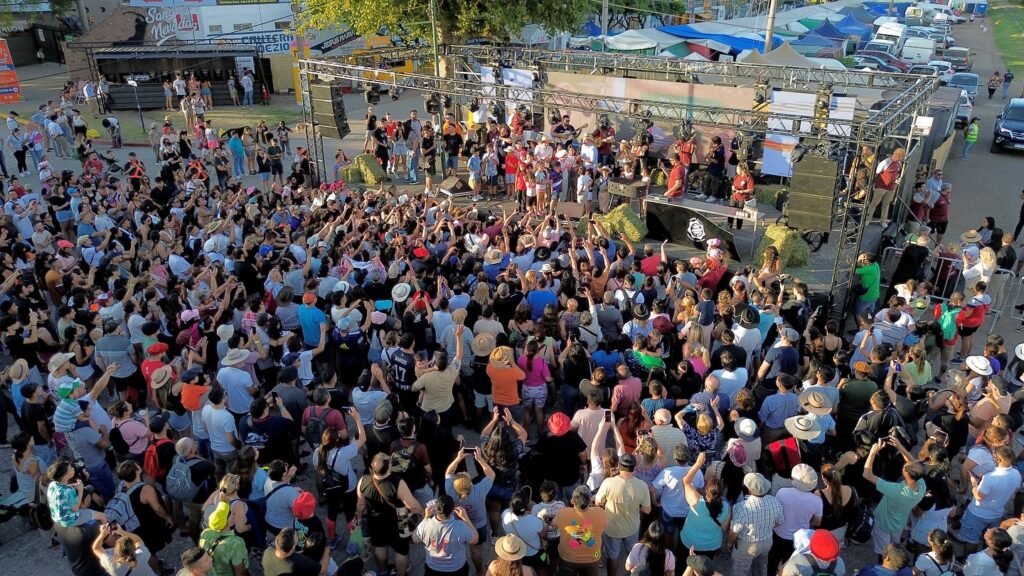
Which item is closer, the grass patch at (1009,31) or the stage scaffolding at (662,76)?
the stage scaffolding at (662,76)

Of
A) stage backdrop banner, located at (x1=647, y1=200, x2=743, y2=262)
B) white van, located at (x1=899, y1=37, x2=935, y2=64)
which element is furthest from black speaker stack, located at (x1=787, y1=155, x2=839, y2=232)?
white van, located at (x1=899, y1=37, x2=935, y2=64)

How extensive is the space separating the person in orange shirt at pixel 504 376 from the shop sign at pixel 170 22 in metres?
26.8

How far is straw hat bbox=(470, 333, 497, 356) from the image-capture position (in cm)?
702

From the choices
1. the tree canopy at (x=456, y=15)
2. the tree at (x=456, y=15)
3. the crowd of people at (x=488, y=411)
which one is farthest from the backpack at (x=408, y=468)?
the tree at (x=456, y=15)

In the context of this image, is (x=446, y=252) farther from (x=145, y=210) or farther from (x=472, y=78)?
(x=472, y=78)

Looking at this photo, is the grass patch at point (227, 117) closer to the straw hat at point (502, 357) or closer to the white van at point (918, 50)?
the straw hat at point (502, 357)

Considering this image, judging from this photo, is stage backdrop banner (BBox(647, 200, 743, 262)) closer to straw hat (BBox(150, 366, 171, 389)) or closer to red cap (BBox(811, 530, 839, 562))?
red cap (BBox(811, 530, 839, 562))

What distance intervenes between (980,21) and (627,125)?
62.2 m

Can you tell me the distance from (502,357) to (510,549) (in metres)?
2.39

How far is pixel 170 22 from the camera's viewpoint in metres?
28.0

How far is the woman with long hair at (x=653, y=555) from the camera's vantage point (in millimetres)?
4691

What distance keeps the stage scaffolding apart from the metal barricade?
3.97 ft

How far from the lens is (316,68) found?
55.9 ft

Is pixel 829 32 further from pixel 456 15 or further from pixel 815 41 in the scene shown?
pixel 456 15
